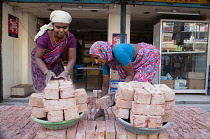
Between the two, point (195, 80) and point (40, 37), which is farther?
point (195, 80)

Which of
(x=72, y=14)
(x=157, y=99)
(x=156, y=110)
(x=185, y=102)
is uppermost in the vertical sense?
(x=72, y=14)

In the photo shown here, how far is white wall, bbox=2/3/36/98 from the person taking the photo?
5109 mm

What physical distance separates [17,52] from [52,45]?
4083 millimetres

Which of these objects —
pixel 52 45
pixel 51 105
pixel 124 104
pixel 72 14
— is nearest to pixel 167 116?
pixel 124 104

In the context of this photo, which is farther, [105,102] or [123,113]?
[105,102]

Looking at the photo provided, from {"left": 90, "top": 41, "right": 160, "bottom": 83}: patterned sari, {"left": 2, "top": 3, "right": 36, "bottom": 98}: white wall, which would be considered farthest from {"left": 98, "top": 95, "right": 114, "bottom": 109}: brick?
{"left": 2, "top": 3, "right": 36, "bottom": 98}: white wall

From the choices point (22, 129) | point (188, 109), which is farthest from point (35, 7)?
point (188, 109)

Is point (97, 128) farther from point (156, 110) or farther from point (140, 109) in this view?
point (156, 110)

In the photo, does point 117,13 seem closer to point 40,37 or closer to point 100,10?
point 100,10

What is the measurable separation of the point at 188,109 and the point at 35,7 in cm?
506

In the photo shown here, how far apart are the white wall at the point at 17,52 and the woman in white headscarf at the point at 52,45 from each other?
3.23 m

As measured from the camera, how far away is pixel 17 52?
5.78 meters

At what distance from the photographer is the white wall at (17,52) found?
16.8 ft

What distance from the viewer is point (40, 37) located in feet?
7.48
